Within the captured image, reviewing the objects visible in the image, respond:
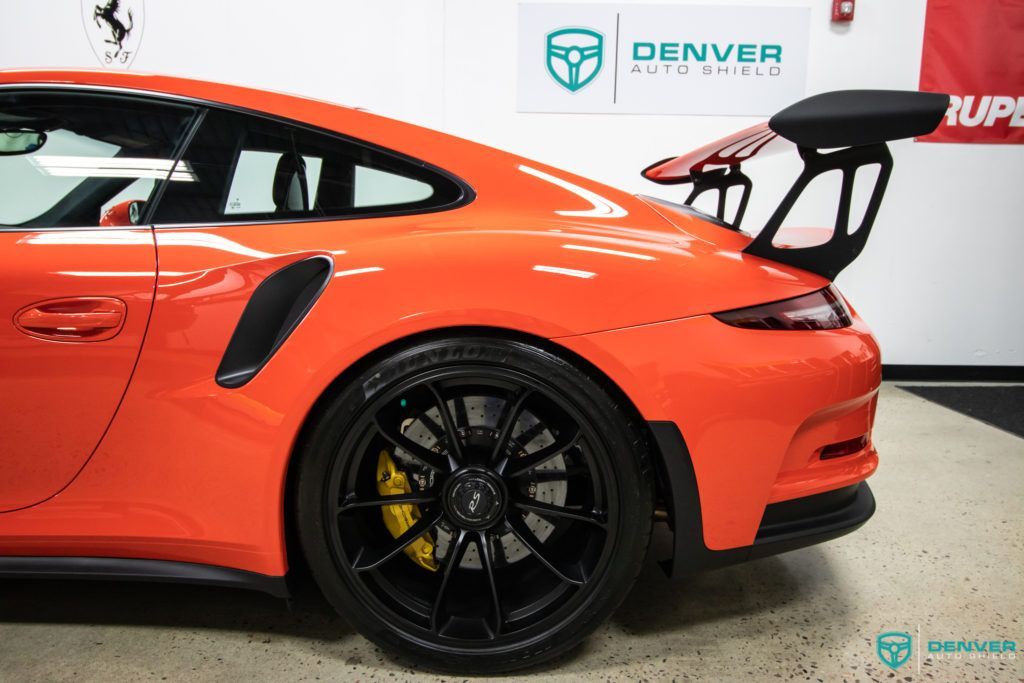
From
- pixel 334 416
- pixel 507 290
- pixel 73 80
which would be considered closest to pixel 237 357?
pixel 334 416

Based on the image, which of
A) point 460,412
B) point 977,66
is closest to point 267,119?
point 460,412

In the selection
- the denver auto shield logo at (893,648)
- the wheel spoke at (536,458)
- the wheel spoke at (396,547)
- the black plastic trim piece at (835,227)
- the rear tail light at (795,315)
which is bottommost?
the denver auto shield logo at (893,648)

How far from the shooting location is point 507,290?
3.64 feet

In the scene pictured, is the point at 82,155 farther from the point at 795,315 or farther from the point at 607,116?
the point at 607,116

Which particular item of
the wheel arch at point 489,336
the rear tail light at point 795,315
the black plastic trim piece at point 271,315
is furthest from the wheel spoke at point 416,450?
the rear tail light at point 795,315

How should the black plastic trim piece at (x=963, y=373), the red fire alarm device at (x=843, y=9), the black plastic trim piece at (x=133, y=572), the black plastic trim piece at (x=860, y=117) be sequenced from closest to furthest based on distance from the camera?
the black plastic trim piece at (x=860, y=117)
the black plastic trim piece at (x=133, y=572)
the red fire alarm device at (x=843, y=9)
the black plastic trim piece at (x=963, y=373)

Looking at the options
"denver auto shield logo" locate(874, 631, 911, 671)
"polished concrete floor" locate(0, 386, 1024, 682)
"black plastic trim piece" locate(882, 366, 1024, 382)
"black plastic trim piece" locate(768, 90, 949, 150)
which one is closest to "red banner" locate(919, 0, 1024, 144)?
"black plastic trim piece" locate(882, 366, 1024, 382)

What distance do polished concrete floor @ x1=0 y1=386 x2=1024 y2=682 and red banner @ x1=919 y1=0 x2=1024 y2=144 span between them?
2678mm

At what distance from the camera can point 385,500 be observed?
1.18 meters

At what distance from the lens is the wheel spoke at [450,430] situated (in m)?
1.15

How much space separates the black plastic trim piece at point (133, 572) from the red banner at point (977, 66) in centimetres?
401

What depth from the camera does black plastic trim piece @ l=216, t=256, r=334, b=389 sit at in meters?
1.11

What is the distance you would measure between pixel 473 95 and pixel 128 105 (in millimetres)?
2528

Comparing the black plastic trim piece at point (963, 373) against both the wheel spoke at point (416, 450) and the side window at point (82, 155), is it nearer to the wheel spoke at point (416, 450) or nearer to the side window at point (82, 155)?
the wheel spoke at point (416, 450)
